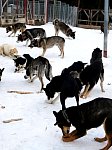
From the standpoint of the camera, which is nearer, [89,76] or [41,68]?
[89,76]

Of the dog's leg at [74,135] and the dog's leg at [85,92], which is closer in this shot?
the dog's leg at [74,135]

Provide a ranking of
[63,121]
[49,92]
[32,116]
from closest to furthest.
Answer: [63,121]
[32,116]
[49,92]

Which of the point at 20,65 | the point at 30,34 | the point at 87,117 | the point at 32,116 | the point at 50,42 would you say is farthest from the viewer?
the point at 30,34

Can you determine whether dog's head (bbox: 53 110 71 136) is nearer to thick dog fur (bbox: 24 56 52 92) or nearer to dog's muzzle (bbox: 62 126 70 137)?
dog's muzzle (bbox: 62 126 70 137)

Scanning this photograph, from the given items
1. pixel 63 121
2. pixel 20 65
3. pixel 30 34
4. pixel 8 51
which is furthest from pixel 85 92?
pixel 30 34

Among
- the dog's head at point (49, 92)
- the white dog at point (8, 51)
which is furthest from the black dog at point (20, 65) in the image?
the dog's head at point (49, 92)

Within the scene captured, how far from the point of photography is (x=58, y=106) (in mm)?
8367

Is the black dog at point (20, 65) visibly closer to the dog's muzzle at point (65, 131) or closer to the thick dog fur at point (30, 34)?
the thick dog fur at point (30, 34)

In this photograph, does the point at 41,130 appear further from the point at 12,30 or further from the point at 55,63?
the point at 12,30

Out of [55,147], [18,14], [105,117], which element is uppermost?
[18,14]

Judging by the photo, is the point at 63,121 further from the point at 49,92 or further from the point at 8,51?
the point at 8,51

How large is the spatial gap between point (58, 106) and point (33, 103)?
641mm

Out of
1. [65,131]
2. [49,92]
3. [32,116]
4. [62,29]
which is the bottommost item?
[32,116]

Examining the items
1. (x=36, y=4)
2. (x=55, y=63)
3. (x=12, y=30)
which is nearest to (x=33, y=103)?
(x=55, y=63)
